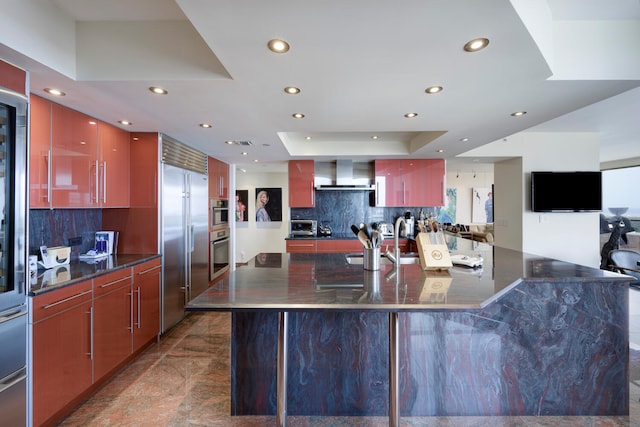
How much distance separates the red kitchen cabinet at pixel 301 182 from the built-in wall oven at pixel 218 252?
1.22m

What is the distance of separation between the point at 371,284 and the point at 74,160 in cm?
245

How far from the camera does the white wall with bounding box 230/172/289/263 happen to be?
20.8 feet

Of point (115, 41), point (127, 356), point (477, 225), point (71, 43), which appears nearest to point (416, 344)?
point (127, 356)

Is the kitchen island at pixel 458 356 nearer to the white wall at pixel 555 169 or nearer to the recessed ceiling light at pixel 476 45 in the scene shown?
the recessed ceiling light at pixel 476 45

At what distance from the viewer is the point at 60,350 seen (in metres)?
1.71

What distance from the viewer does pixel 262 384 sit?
5.84 ft

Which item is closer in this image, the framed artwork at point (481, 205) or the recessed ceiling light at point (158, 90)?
the recessed ceiling light at point (158, 90)

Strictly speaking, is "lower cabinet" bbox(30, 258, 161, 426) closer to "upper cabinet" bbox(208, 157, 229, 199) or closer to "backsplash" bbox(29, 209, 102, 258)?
"backsplash" bbox(29, 209, 102, 258)

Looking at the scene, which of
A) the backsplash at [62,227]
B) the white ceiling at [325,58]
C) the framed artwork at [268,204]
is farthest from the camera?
the framed artwork at [268,204]

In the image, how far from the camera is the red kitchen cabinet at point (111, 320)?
6.57 feet

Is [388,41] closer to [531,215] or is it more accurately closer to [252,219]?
[531,215]

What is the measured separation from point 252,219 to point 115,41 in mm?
4832

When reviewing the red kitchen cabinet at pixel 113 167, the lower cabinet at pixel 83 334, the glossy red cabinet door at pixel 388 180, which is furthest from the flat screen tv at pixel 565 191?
the red kitchen cabinet at pixel 113 167

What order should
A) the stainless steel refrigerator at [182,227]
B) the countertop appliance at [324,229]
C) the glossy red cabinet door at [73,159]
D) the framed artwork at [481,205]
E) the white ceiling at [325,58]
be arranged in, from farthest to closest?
1. the framed artwork at [481,205]
2. the countertop appliance at [324,229]
3. the stainless steel refrigerator at [182,227]
4. the glossy red cabinet door at [73,159]
5. the white ceiling at [325,58]
